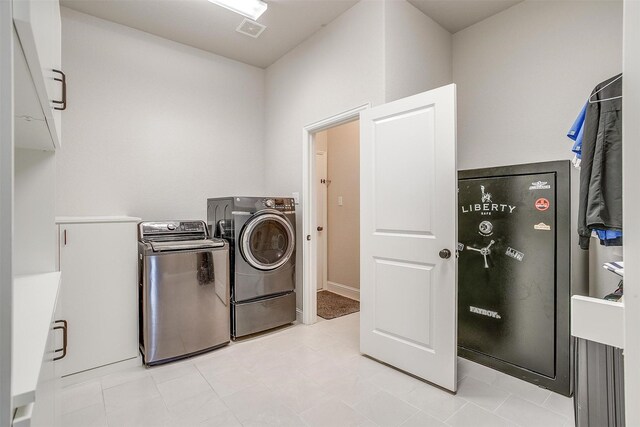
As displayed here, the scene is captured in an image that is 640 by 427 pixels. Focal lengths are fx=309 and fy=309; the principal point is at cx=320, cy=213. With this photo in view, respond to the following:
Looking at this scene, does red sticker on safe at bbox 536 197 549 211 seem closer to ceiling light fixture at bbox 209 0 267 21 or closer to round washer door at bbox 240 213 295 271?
round washer door at bbox 240 213 295 271

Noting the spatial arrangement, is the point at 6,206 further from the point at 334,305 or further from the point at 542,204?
the point at 334,305

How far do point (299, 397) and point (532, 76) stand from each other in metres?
3.00

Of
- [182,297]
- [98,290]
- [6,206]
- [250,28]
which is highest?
[250,28]

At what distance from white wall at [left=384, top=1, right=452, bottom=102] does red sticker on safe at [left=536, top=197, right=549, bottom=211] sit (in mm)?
1260

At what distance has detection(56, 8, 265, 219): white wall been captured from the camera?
269cm

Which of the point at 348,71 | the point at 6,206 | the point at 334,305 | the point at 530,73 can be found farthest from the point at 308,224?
the point at 6,206

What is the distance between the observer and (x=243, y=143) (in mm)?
3674

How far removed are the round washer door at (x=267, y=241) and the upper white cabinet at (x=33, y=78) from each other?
5.97ft

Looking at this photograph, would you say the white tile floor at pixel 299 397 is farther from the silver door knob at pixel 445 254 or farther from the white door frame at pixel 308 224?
the silver door knob at pixel 445 254

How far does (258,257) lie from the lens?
2.94m

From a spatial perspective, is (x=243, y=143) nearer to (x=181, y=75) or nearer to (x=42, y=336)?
(x=181, y=75)

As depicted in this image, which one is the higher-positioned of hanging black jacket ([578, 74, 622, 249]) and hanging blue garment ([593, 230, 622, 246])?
hanging black jacket ([578, 74, 622, 249])

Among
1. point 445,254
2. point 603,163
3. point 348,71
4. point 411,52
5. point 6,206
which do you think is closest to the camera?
point 6,206

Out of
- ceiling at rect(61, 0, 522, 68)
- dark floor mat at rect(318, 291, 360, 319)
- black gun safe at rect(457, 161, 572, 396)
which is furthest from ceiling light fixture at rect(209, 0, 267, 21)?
dark floor mat at rect(318, 291, 360, 319)
